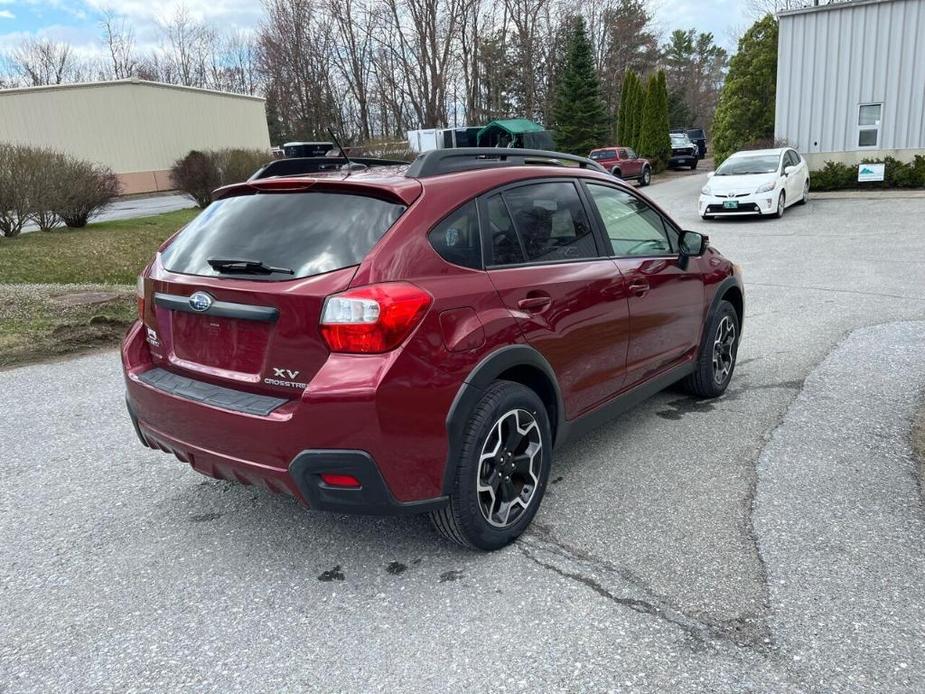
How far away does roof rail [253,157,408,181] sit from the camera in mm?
3676

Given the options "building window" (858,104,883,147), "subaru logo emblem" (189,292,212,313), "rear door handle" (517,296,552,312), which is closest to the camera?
"subaru logo emblem" (189,292,212,313)

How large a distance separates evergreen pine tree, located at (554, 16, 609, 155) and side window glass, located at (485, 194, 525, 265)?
40.6 meters

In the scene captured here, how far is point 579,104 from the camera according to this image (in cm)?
4256

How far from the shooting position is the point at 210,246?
3217 millimetres

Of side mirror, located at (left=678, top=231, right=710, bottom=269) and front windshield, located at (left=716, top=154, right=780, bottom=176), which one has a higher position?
front windshield, located at (left=716, top=154, right=780, bottom=176)

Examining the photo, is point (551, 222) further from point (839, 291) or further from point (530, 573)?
point (839, 291)

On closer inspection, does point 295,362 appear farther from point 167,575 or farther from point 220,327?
point 167,575

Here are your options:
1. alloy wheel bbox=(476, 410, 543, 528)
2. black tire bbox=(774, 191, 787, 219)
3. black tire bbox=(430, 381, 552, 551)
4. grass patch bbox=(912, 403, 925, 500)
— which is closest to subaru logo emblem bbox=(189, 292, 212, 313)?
black tire bbox=(430, 381, 552, 551)

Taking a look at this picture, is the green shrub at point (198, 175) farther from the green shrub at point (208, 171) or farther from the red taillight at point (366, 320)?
the red taillight at point (366, 320)

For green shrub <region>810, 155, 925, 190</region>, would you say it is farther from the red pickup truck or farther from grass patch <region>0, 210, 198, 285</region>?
grass patch <region>0, 210, 198, 285</region>

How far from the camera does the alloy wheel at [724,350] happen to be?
5035 mm

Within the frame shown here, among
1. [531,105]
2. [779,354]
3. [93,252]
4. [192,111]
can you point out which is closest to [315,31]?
[192,111]

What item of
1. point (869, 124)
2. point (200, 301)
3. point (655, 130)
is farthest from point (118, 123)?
point (200, 301)

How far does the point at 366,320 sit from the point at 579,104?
141 feet
